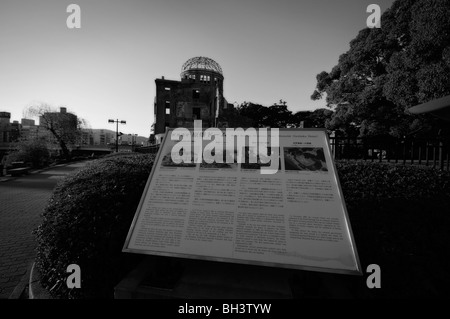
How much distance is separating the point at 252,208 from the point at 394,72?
11.8m

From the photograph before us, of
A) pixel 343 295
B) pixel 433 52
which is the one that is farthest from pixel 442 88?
pixel 343 295

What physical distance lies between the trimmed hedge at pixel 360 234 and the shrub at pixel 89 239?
0.01m

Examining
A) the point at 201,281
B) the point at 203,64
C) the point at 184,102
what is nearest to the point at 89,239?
the point at 201,281

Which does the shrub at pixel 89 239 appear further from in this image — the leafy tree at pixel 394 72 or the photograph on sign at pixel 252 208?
the leafy tree at pixel 394 72

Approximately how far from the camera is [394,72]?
10.3m

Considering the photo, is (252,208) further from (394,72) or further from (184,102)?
(184,102)

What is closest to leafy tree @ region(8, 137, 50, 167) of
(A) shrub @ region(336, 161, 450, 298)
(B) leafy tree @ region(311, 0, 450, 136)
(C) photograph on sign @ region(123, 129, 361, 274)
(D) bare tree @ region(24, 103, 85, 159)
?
(D) bare tree @ region(24, 103, 85, 159)

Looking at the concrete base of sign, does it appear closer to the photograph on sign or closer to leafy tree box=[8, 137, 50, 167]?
the photograph on sign

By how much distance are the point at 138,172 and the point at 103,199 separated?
0.89m

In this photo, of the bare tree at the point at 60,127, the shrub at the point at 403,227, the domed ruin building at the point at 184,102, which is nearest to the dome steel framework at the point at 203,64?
the domed ruin building at the point at 184,102

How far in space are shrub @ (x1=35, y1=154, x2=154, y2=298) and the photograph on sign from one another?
45 centimetres

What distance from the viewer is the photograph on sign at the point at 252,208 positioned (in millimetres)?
2244

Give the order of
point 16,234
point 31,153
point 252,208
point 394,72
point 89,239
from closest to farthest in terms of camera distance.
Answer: point 252,208 < point 89,239 < point 16,234 < point 394,72 < point 31,153
